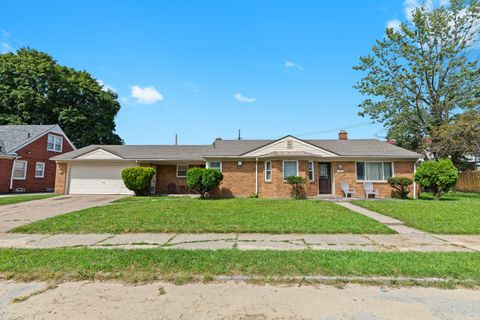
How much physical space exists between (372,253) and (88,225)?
7.51 metres

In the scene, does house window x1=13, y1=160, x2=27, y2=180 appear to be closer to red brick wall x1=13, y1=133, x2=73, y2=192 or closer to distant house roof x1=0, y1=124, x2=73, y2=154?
red brick wall x1=13, y1=133, x2=73, y2=192

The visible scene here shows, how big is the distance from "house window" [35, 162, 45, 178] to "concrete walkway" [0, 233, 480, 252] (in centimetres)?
1777

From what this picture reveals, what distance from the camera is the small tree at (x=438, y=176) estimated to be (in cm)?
1317

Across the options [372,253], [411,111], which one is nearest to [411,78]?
[411,111]

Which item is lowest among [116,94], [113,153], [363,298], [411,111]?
[363,298]

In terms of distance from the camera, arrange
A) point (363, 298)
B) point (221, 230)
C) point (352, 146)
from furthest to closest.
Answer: point (352, 146)
point (221, 230)
point (363, 298)

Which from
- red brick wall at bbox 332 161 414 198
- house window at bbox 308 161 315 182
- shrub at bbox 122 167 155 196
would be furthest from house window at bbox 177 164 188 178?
red brick wall at bbox 332 161 414 198

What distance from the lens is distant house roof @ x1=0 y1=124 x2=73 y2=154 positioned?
19500mm

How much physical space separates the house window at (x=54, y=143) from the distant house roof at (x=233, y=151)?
5112mm

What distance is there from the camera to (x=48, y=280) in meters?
3.71

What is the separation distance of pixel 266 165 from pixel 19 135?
20.9 meters

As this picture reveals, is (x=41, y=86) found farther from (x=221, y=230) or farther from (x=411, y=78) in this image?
(x=411, y=78)

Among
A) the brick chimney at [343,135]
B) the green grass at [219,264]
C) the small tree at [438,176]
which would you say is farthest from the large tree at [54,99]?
the small tree at [438,176]

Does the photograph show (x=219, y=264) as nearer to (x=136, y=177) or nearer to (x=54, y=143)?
(x=136, y=177)
